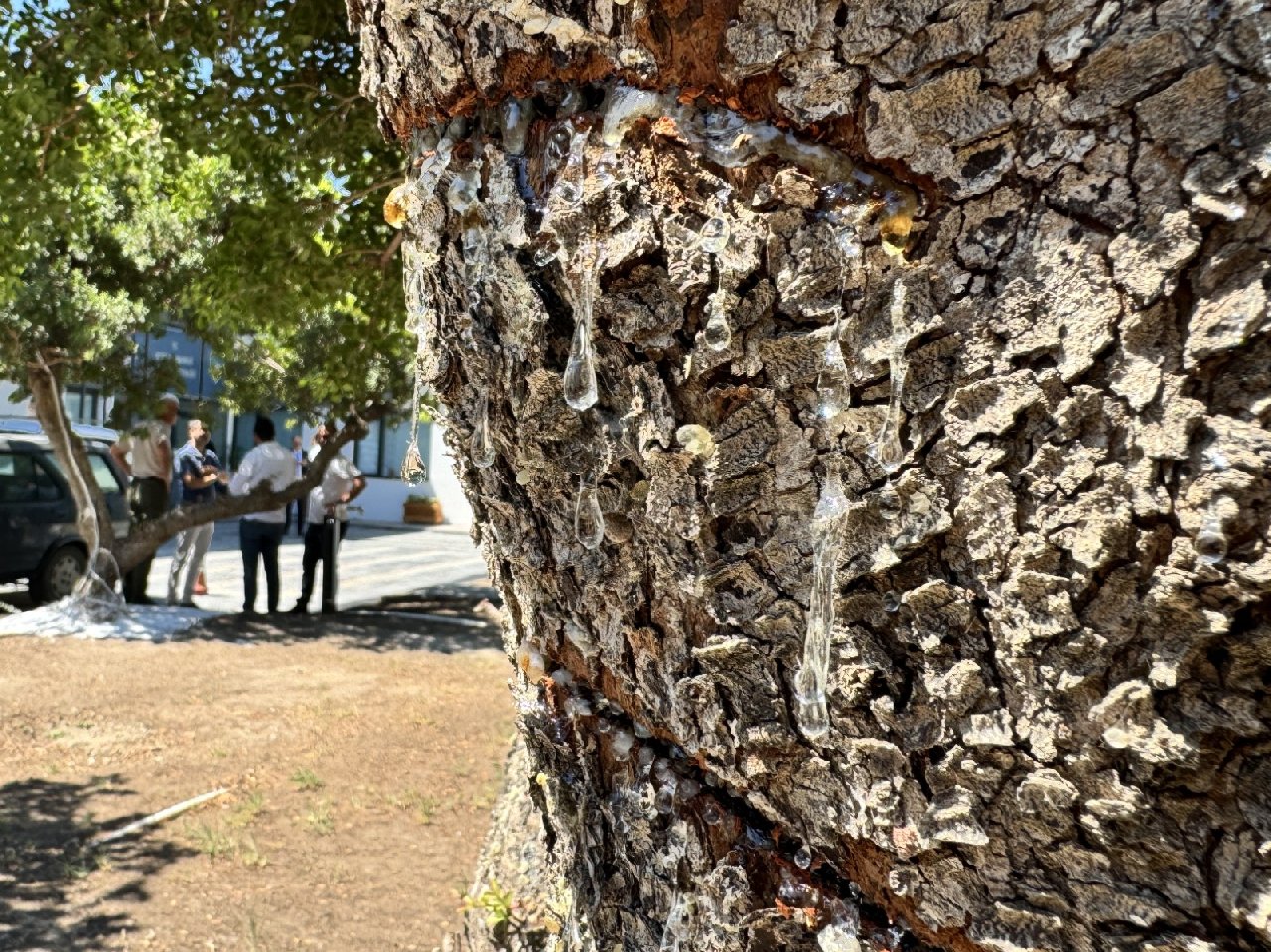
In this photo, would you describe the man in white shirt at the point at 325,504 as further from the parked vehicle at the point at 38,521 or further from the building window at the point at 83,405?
the building window at the point at 83,405

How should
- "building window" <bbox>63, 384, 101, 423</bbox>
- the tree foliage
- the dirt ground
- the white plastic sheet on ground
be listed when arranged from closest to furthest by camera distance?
1. the dirt ground
2. the tree foliage
3. the white plastic sheet on ground
4. "building window" <bbox>63, 384, 101, 423</bbox>

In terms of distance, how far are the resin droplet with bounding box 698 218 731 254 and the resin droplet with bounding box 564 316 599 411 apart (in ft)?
0.52

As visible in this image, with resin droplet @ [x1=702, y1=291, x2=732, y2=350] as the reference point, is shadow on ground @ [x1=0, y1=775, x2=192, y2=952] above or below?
below

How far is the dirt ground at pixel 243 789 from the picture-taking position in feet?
13.1

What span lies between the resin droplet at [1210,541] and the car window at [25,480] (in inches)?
454

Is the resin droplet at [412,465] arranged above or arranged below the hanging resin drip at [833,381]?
below

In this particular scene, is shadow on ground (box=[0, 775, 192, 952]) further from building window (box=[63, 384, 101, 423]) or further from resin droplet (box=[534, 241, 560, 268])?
building window (box=[63, 384, 101, 423])

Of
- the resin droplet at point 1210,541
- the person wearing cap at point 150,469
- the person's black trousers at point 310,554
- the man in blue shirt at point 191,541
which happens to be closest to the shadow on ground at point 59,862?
the resin droplet at point 1210,541

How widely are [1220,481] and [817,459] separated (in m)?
0.37

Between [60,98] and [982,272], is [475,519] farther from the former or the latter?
[60,98]

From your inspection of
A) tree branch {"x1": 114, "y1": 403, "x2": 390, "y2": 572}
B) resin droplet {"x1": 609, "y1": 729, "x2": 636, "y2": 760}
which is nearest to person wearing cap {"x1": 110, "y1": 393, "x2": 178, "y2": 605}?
tree branch {"x1": 114, "y1": 403, "x2": 390, "y2": 572}

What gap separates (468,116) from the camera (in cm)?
124

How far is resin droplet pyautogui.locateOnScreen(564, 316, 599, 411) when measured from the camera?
119 centimetres

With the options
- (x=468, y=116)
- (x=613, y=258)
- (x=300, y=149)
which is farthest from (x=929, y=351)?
(x=300, y=149)
